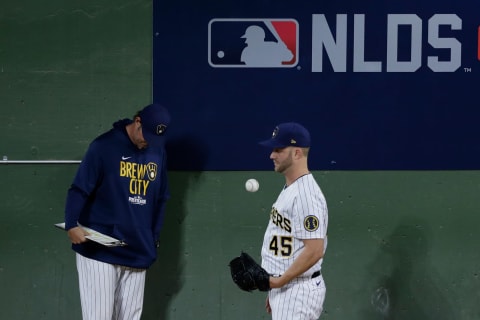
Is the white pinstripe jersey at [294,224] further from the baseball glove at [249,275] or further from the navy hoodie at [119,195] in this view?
the navy hoodie at [119,195]

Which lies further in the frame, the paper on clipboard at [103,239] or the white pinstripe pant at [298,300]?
the paper on clipboard at [103,239]

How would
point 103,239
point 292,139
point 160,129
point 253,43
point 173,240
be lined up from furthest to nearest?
point 173,240
point 253,43
point 160,129
point 103,239
point 292,139

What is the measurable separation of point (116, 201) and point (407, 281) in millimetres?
2128

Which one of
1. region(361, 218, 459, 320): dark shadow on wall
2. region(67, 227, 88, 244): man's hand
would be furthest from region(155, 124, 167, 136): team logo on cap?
region(361, 218, 459, 320): dark shadow on wall

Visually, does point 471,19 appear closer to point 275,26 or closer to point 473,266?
point 275,26

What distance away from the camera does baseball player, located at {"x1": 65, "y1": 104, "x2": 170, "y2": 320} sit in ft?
16.3

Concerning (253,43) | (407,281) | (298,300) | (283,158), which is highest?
(253,43)

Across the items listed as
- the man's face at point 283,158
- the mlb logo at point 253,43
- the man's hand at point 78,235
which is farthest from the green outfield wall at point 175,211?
the man's face at point 283,158

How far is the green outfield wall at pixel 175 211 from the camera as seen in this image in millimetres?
5574

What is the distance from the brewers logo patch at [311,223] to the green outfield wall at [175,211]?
60.8 inches

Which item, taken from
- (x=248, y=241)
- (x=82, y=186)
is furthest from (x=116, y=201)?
(x=248, y=241)

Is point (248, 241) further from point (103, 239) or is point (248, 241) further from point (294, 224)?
point (294, 224)

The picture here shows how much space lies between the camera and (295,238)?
13.8ft

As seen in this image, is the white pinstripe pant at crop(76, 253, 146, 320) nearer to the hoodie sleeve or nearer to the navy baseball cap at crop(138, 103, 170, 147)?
the hoodie sleeve
